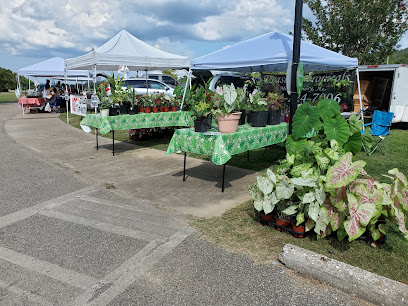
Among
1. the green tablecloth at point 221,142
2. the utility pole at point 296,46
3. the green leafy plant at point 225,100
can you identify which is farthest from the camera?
the green leafy plant at point 225,100

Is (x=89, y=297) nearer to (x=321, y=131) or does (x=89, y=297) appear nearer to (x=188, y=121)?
(x=321, y=131)

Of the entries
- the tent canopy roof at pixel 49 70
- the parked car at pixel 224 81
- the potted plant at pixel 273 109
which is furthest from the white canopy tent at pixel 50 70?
the potted plant at pixel 273 109

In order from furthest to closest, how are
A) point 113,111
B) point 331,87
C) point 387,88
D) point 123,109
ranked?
1. point 387,88
2. point 331,87
3. point 123,109
4. point 113,111

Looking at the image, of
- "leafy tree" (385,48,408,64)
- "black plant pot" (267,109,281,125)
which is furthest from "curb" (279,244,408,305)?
"leafy tree" (385,48,408,64)

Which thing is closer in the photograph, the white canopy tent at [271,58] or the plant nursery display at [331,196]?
the plant nursery display at [331,196]

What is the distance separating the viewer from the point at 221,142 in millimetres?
4551

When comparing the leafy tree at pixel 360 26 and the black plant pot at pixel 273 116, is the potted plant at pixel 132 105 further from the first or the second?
the leafy tree at pixel 360 26

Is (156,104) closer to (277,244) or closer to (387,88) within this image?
(277,244)

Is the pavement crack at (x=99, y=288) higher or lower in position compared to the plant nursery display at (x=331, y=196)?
lower

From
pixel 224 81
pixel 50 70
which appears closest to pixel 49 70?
pixel 50 70

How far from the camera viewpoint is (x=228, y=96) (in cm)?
480

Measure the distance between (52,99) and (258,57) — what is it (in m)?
15.8

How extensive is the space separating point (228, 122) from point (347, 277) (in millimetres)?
2751

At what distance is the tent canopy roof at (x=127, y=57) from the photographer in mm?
8672
